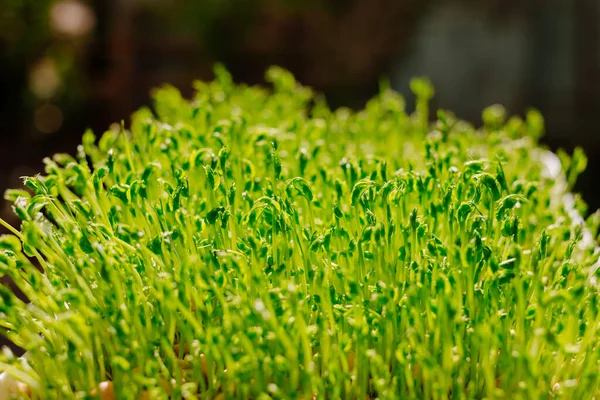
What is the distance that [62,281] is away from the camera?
968 millimetres

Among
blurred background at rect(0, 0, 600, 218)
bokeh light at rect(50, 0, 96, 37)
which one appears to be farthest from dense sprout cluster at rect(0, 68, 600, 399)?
bokeh light at rect(50, 0, 96, 37)

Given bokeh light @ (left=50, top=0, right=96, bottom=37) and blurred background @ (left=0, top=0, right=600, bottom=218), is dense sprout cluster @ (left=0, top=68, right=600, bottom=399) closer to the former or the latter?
blurred background @ (left=0, top=0, right=600, bottom=218)

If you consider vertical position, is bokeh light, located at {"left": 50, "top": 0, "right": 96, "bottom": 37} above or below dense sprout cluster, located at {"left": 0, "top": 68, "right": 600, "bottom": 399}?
above

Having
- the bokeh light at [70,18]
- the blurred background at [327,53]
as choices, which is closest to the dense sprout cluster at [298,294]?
the blurred background at [327,53]

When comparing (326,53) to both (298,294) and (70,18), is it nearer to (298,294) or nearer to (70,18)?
(70,18)

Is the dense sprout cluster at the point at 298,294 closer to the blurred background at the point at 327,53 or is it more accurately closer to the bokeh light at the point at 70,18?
the blurred background at the point at 327,53

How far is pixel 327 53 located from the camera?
4891mm

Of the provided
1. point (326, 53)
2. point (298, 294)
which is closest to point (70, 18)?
point (326, 53)

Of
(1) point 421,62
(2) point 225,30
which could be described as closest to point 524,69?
(1) point 421,62

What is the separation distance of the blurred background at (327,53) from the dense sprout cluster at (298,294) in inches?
146

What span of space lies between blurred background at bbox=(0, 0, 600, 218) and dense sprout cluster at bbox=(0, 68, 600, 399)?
3707 mm

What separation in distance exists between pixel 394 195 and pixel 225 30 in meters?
4.13

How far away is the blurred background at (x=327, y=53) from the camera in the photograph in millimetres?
4660

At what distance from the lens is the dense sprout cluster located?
0.79 metres
